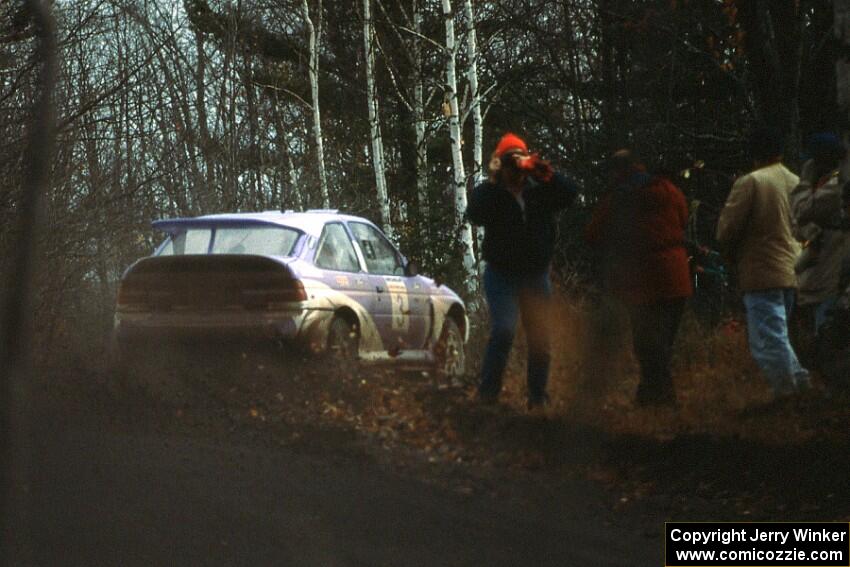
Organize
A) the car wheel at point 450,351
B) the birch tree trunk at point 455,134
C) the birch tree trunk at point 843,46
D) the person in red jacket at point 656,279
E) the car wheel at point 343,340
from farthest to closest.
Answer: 1. the birch tree trunk at point 455,134
2. the car wheel at point 450,351
3. the car wheel at point 343,340
4. the person in red jacket at point 656,279
5. the birch tree trunk at point 843,46

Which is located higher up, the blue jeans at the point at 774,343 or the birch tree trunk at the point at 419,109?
the birch tree trunk at the point at 419,109

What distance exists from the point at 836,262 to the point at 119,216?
10540mm

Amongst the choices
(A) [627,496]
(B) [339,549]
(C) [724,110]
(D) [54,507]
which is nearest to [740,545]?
(A) [627,496]

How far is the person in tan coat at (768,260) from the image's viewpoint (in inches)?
360

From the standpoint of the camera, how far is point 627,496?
7.02 meters

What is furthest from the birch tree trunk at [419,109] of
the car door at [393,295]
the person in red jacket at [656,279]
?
the person in red jacket at [656,279]

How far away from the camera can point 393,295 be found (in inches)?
515

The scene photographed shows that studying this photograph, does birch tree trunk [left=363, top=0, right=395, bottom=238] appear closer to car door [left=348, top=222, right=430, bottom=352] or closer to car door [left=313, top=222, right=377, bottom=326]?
car door [left=348, top=222, right=430, bottom=352]

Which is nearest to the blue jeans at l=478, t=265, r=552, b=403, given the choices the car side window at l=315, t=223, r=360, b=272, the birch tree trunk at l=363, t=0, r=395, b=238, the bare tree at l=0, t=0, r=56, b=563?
the car side window at l=315, t=223, r=360, b=272

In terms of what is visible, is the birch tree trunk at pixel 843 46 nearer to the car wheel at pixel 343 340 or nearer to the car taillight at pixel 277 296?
the car taillight at pixel 277 296

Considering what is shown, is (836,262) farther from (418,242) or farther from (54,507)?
(418,242)

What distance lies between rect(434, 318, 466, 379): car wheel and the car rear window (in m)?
2.52

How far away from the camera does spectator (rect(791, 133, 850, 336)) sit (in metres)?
8.91

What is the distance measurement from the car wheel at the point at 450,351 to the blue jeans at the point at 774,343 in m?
4.66
